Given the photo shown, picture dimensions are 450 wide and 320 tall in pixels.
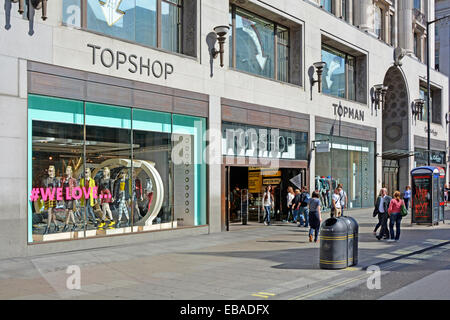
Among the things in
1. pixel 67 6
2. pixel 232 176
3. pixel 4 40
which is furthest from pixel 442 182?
pixel 4 40

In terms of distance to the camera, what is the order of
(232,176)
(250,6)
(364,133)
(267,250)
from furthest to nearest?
(364,133), (232,176), (250,6), (267,250)

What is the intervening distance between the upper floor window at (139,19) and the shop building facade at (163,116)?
40mm

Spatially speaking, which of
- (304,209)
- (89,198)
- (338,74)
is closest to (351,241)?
(89,198)

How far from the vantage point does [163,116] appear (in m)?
16.2

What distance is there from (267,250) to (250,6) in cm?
1139

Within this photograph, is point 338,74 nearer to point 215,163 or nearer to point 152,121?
point 215,163

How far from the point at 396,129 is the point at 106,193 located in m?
25.9

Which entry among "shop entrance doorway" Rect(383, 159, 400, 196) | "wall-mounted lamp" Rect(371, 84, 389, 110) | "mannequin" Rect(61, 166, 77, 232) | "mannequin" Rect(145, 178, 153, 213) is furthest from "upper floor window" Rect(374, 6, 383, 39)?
"mannequin" Rect(61, 166, 77, 232)

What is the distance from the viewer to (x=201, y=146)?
57.4ft

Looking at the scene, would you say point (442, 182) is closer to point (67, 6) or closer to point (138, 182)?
point (138, 182)

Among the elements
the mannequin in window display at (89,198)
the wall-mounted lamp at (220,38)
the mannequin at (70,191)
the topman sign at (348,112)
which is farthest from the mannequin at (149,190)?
the topman sign at (348,112)

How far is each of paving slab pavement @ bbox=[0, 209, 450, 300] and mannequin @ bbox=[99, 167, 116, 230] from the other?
1.03 metres

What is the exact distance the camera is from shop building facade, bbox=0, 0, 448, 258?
40.9ft

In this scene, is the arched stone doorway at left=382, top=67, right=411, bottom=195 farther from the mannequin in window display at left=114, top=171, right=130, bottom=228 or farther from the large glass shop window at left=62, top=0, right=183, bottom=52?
the mannequin in window display at left=114, top=171, right=130, bottom=228
